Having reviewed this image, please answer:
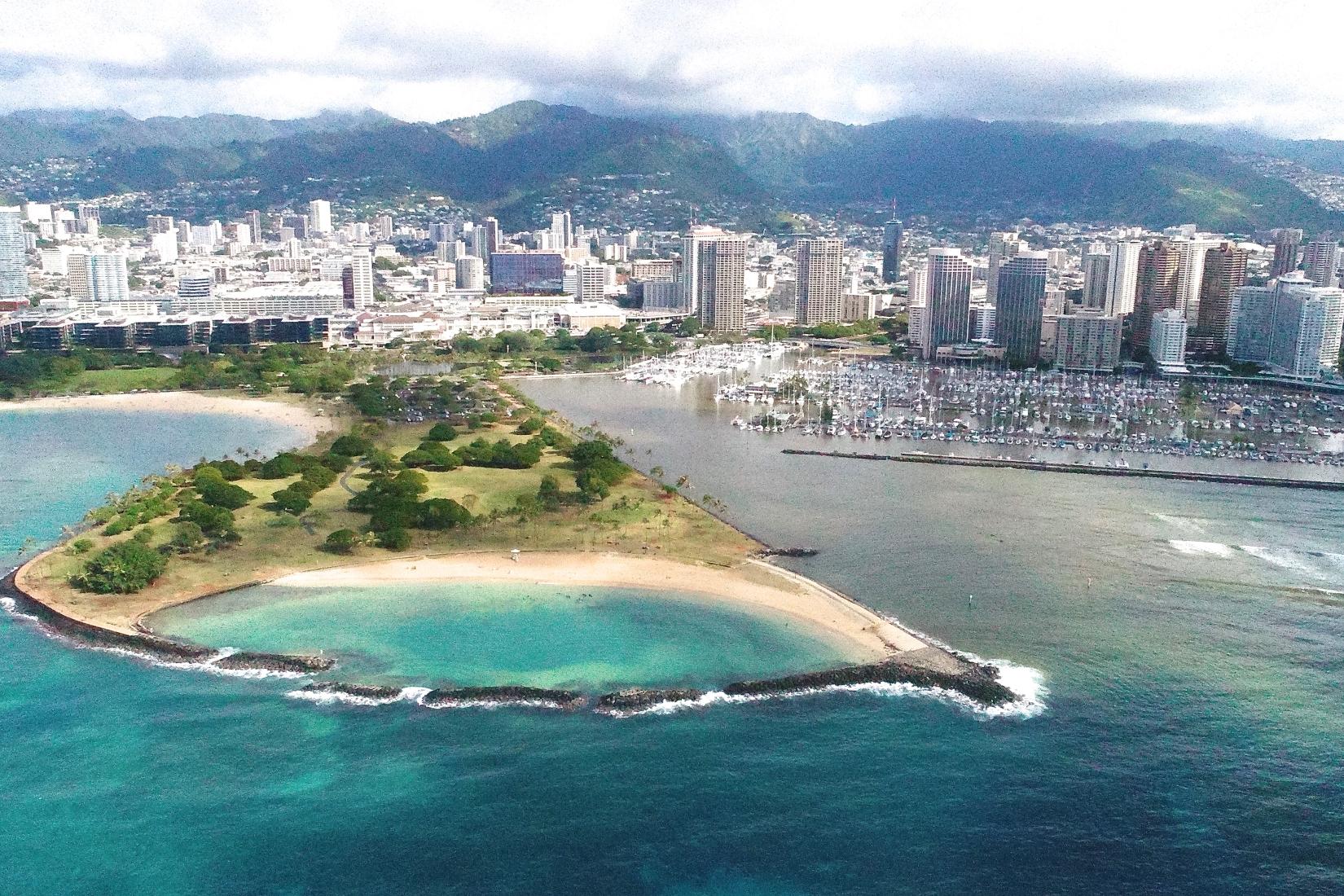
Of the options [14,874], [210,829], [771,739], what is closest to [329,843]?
[210,829]

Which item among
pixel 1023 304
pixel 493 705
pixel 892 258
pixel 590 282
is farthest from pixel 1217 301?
pixel 493 705

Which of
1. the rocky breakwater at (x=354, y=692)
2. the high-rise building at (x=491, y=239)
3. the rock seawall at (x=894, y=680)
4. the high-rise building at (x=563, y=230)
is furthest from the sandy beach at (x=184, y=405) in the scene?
the high-rise building at (x=563, y=230)

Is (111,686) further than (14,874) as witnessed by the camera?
Yes

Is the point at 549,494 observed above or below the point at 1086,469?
above

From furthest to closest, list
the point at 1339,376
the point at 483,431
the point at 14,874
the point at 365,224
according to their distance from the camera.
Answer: the point at 365,224, the point at 1339,376, the point at 483,431, the point at 14,874

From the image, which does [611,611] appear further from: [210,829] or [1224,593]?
[1224,593]

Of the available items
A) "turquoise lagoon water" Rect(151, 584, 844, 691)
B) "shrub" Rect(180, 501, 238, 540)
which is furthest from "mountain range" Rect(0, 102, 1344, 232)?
"turquoise lagoon water" Rect(151, 584, 844, 691)

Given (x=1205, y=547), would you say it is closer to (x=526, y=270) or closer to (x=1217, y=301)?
(x=1217, y=301)
